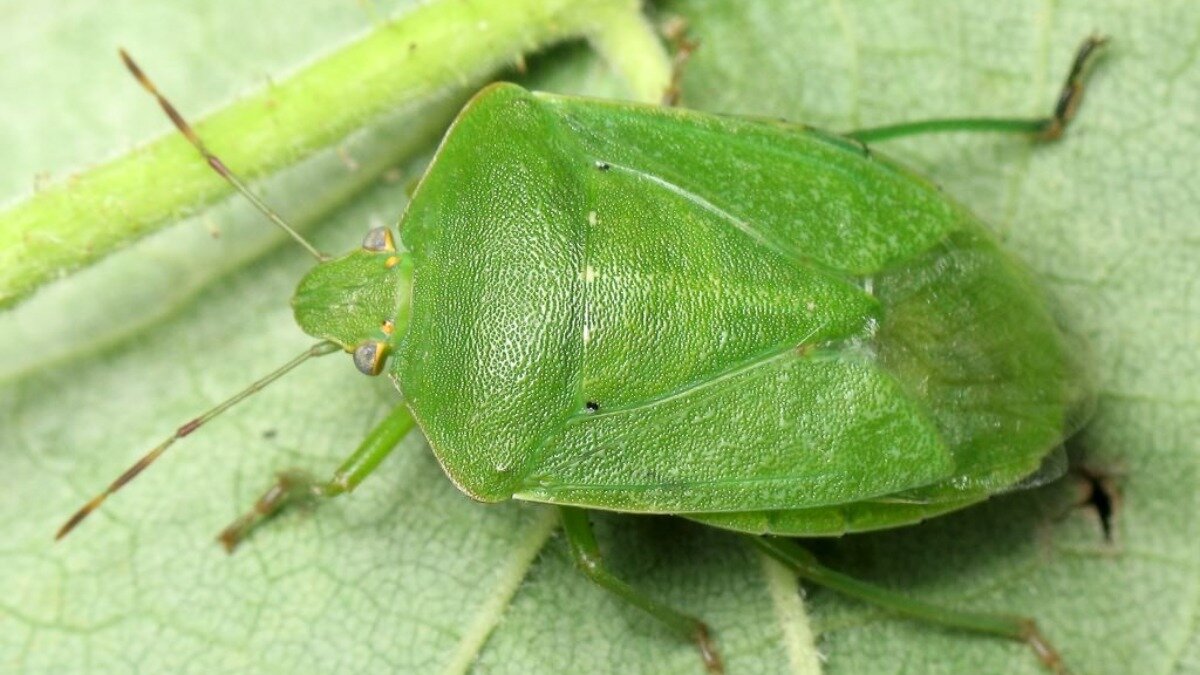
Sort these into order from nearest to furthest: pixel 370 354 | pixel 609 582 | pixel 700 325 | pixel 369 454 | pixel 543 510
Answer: pixel 700 325 → pixel 370 354 → pixel 609 582 → pixel 369 454 → pixel 543 510

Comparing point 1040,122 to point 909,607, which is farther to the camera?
point 1040,122

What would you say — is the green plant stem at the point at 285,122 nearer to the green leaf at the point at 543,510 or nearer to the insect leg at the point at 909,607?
the green leaf at the point at 543,510

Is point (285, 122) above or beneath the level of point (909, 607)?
above

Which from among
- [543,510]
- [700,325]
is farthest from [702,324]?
[543,510]

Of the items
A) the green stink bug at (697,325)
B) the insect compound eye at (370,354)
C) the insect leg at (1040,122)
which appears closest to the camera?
the green stink bug at (697,325)

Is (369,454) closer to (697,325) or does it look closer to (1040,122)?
(697,325)

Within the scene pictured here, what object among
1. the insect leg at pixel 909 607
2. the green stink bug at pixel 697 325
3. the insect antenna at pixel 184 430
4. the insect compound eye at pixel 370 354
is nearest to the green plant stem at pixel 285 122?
the green stink bug at pixel 697 325
